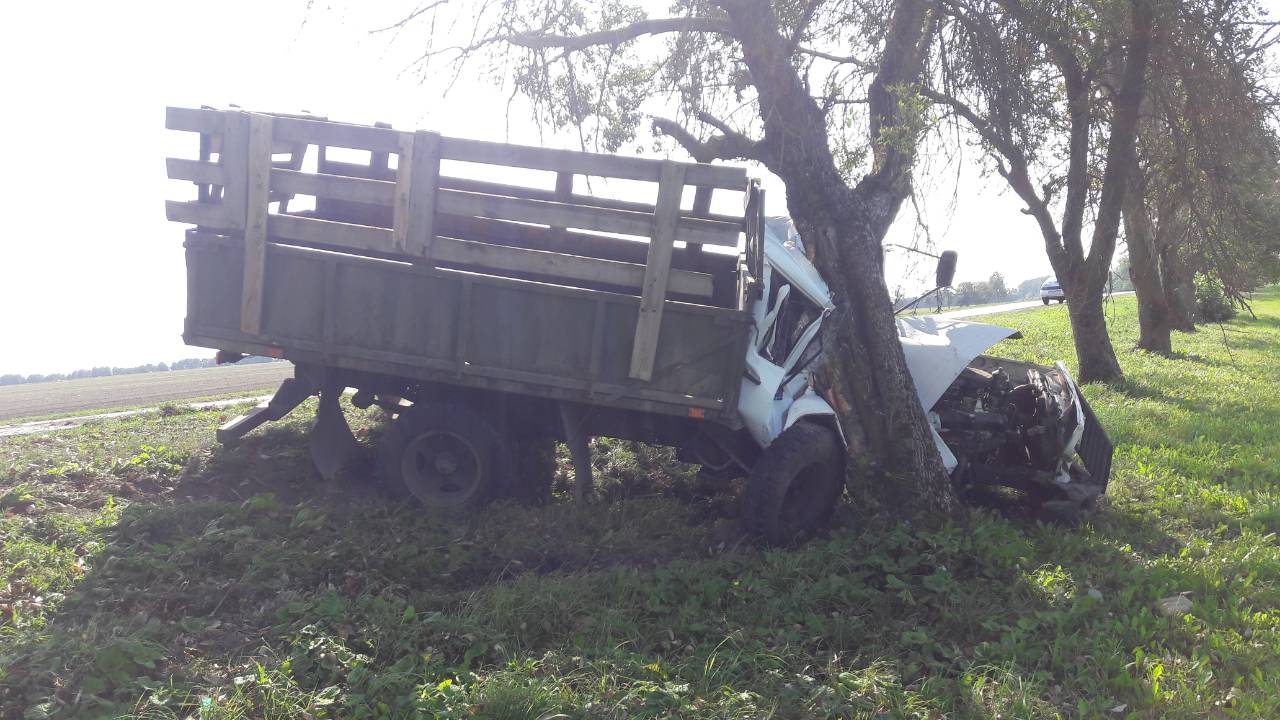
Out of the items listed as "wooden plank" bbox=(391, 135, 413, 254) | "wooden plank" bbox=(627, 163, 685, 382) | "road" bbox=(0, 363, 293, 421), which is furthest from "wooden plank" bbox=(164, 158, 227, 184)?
"road" bbox=(0, 363, 293, 421)

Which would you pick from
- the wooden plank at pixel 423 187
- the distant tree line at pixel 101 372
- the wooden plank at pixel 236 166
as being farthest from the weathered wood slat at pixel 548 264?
the distant tree line at pixel 101 372

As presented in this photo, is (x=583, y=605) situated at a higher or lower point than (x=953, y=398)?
lower

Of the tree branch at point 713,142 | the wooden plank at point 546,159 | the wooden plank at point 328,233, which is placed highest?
the tree branch at point 713,142

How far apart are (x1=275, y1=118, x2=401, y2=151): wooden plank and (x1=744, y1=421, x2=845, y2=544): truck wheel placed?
3.55 metres

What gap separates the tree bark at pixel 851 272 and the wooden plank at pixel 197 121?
396cm

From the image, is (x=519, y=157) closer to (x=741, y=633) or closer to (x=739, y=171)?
(x=739, y=171)

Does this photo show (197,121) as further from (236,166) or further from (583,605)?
(583,605)

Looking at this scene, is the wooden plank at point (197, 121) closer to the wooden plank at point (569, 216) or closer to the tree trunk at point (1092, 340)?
the wooden plank at point (569, 216)

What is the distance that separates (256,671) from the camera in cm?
405

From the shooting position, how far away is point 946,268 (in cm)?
695

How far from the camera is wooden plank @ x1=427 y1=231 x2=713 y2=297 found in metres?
6.30

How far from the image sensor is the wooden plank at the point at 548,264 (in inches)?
248

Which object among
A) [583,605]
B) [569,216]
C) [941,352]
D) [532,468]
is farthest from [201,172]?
[941,352]

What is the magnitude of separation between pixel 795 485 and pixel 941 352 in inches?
78.6
